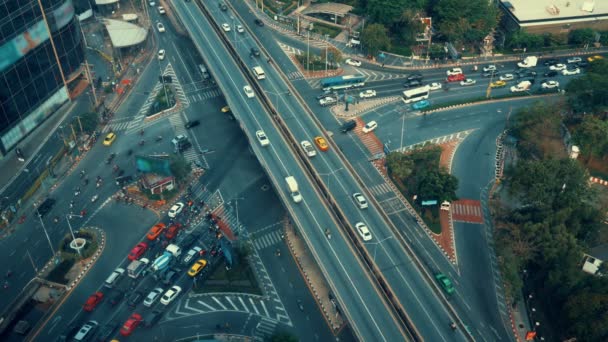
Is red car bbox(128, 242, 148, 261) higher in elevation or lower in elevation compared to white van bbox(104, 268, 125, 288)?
higher

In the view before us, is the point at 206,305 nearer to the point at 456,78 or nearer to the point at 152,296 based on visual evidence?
the point at 152,296

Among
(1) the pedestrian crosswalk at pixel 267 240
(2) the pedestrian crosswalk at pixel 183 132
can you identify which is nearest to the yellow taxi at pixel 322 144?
(1) the pedestrian crosswalk at pixel 267 240

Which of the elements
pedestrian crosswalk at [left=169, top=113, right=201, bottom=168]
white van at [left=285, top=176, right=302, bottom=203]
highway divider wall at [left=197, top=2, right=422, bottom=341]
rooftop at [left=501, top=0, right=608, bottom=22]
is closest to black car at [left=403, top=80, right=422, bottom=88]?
highway divider wall at [left=197, top=2, right=422, bottom=341]

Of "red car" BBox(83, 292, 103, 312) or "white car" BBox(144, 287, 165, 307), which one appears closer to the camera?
"red car" BBox(83, 292, 103, 312)

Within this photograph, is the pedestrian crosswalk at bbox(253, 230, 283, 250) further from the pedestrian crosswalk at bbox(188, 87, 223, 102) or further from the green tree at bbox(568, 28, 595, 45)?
the green tree at bbox(568, 28, 595, 45)

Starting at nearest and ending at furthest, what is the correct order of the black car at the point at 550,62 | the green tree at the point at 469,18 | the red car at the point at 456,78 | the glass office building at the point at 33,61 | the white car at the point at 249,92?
the glass office building at the point at 33,61, the white car at the point at 249,92, the red car at the point at 456,78, the black car at the point at 550,62, the green tree at the point at 469,18

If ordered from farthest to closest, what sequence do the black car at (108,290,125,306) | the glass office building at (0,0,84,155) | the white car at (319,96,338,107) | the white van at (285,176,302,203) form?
the white car at (319,96,338,107)
the glass office building at (0,0,84,155)
the white van at (285,176,302,203)
the black car at (108,290,125,306)

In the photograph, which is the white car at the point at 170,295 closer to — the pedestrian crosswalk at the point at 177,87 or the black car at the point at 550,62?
the pedestrian crosswalk at the point at 177,87
